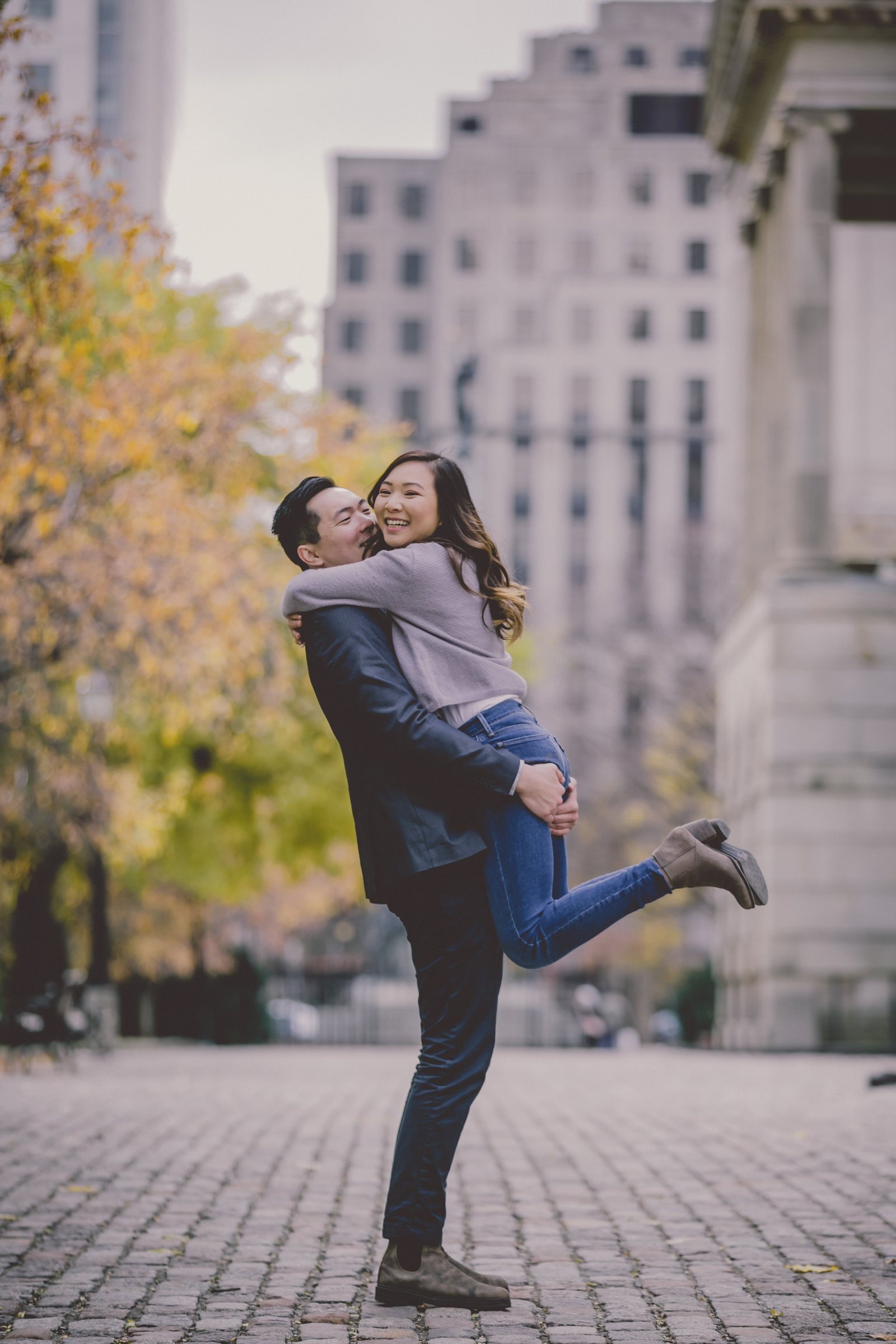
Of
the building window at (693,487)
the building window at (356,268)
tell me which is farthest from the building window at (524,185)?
the building window at (693,487)

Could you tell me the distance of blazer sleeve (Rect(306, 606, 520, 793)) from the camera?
5012 mm

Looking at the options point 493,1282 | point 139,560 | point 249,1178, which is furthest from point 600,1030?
point 493,1282

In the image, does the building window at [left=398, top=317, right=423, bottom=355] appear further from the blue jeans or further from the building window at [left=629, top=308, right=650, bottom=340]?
the blue jeans

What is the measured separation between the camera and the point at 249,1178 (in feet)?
26.8

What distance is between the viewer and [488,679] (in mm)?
5301

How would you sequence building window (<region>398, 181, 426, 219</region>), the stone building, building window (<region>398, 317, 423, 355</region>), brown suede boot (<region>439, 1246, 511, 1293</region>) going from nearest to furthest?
brown suede boot (<region>439, 1246, 511, 1293</region>)
the stone building
building window (<region>398, 317, 423, 355</region>)
building window (<region>398, 181, 426, 219</region>)

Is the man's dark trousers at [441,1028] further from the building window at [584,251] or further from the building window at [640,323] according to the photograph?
the building window at [584,251]

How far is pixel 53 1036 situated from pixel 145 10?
7184 cm

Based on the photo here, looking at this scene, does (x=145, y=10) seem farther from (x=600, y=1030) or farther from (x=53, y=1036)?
(x=53, y=1036)

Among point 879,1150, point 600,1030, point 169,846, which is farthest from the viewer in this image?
point 600,1030

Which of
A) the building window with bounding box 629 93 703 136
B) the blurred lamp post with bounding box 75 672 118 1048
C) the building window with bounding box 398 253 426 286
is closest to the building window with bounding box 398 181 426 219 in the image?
the building window with bounding box 398 253 426 286

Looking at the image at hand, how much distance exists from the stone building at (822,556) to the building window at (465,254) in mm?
76062

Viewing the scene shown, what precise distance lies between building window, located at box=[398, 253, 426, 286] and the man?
10747 cm

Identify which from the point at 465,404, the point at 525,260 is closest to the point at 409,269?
the point at 525,260
